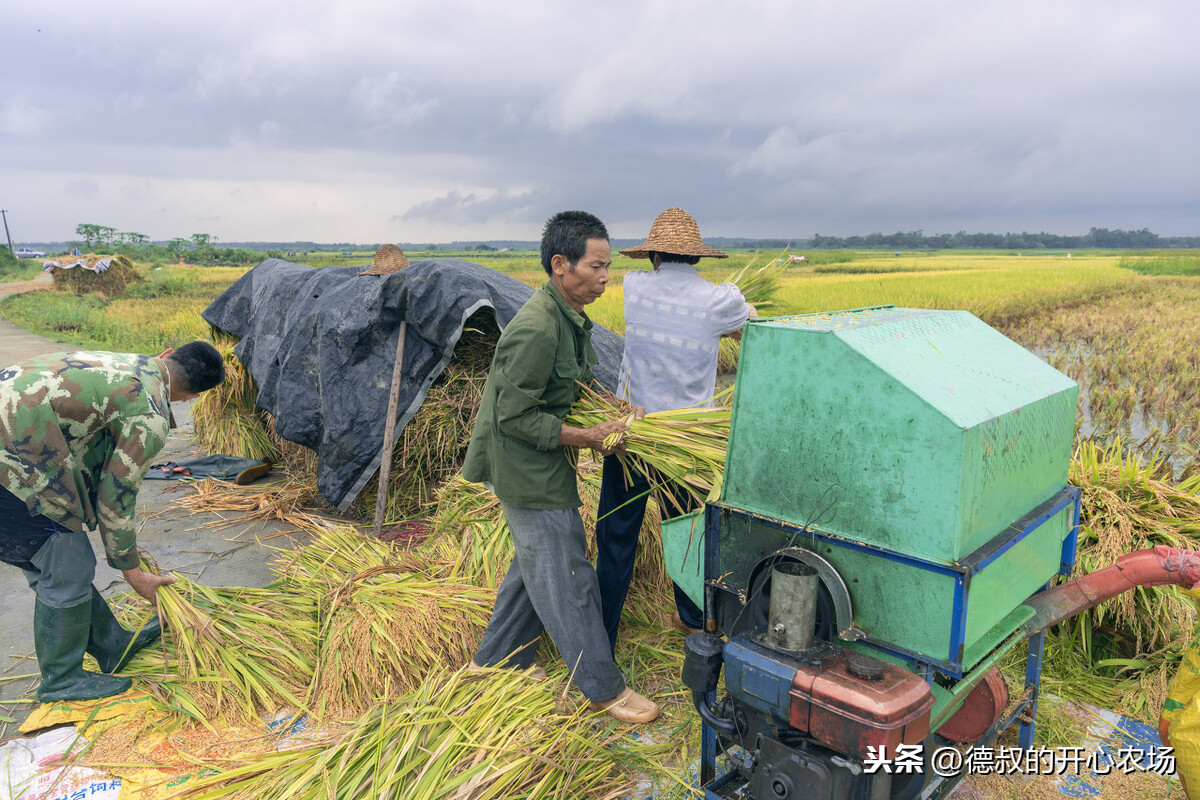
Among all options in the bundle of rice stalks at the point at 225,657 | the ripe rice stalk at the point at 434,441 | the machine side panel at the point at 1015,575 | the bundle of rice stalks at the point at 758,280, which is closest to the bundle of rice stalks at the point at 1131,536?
the machine side panel at the point at 1015,575

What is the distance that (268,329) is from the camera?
5.75 metres

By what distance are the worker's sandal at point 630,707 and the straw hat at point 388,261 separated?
10.5ft

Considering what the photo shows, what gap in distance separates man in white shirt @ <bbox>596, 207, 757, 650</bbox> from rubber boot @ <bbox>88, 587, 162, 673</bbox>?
189 centimetres

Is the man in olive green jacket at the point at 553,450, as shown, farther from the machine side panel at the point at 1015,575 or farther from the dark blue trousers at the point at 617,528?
the machine side panel at the point at 1015,575

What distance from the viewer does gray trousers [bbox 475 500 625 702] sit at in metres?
2.40

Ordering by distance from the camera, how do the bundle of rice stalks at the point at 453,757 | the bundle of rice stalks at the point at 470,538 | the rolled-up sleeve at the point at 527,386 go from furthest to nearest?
→ the bundle of rice stalks at the point at 470,538 → the rolled-up sleeve at the point at 527,386 → the bundle of rice stalks at the point at 453,757

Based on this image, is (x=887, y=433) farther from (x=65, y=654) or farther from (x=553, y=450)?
(x=65, y=654)

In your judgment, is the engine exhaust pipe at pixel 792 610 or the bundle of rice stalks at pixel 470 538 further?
the bundle of rice stalks at pixel 470 538

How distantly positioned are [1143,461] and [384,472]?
14.7 ft

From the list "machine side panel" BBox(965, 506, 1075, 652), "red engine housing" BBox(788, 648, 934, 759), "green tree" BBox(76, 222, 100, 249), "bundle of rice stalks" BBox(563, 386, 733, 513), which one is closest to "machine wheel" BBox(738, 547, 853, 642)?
Answer: "red engine housing" BBox(788, 648, 934, 759)

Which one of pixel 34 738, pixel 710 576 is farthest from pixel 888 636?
pixel 34 738

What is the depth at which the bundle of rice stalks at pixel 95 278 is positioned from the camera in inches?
1020

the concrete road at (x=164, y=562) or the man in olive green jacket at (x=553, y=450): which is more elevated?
the man in olive green jacket at (x=553, y=450)

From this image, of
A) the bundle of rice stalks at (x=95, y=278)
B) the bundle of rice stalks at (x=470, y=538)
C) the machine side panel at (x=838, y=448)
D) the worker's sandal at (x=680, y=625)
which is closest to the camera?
the machine side panel at (x=838, y=448)
